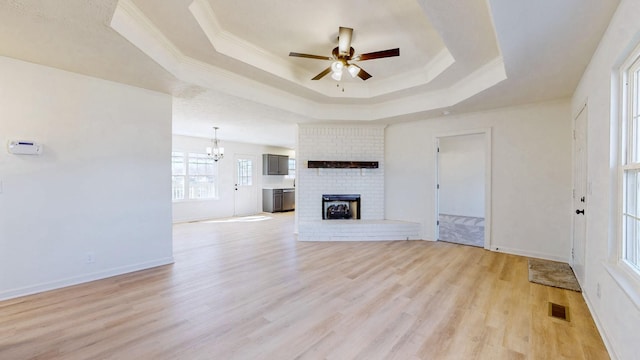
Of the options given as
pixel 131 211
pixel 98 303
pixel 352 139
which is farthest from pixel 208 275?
pixel 352 139

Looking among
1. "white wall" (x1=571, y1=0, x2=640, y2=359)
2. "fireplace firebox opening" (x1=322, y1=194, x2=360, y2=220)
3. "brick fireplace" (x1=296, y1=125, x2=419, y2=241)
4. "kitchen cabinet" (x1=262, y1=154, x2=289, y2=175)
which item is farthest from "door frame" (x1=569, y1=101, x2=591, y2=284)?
"kitchen cabinet" (x1=262, y1=154, x2=289, y2=175)

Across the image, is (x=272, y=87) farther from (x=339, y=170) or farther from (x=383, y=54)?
(x=339, y=170)

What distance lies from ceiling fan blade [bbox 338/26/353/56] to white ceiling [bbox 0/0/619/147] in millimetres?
122

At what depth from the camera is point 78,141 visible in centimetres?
317

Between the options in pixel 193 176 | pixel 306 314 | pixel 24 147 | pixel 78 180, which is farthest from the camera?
pixel 193 176

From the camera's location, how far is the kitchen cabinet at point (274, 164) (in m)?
9.57

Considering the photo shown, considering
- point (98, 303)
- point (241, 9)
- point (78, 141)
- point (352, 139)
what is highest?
point (241, 9)

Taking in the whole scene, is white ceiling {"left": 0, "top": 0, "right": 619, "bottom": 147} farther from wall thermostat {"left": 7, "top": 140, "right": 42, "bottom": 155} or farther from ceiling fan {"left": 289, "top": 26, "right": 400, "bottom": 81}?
wall thermostat {"left": 7, "top": 140, "right": 42, "bottom": 155}

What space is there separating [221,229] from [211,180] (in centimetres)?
243

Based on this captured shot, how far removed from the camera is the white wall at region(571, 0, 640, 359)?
66.6 inches

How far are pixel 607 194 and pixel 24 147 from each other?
539 centimetres

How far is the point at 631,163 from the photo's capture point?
71.6 inches

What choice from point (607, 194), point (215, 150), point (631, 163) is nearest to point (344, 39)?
point (631, 163)

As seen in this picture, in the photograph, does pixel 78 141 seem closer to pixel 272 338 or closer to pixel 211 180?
pixel 272 338
